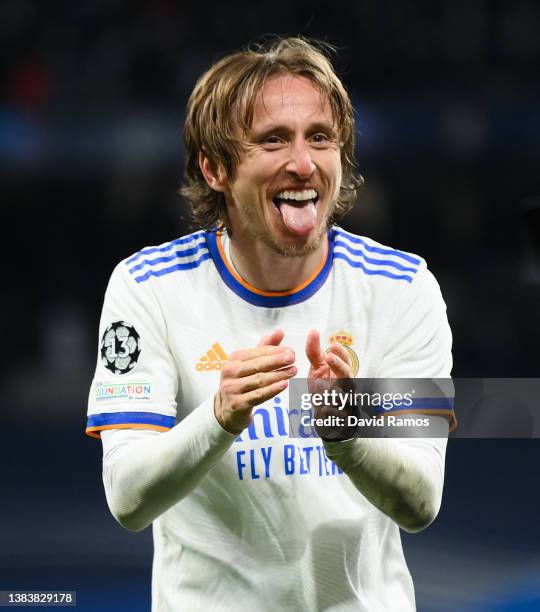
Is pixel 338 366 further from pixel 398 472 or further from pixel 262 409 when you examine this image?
pixel 262 409

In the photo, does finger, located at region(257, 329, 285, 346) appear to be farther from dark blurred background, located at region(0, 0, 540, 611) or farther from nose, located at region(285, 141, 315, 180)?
dark blurred background, located at region(0, 0, 540, 611)

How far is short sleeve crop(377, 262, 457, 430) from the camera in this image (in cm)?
267

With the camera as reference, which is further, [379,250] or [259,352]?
[379,250]

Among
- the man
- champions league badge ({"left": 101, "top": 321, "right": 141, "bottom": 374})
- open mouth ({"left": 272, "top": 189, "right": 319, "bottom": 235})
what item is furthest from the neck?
champions league badge ({"left": 101, "top": 321, "right": 141, "bottom": 374})

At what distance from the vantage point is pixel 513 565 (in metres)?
5.01

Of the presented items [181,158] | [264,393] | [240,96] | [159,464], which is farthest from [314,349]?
[181,158]

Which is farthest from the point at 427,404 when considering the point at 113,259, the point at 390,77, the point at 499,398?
the point at 390,77

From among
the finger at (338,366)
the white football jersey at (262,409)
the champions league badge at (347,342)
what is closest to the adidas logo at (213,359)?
the white football jersey at (262,409)

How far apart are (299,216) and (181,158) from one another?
250 inches

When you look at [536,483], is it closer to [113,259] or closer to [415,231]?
[415,231]

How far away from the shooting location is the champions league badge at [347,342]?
273 cm

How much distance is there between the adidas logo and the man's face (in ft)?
0.97

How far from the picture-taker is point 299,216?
8.81 ft

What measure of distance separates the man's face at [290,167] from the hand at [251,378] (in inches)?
20.3
